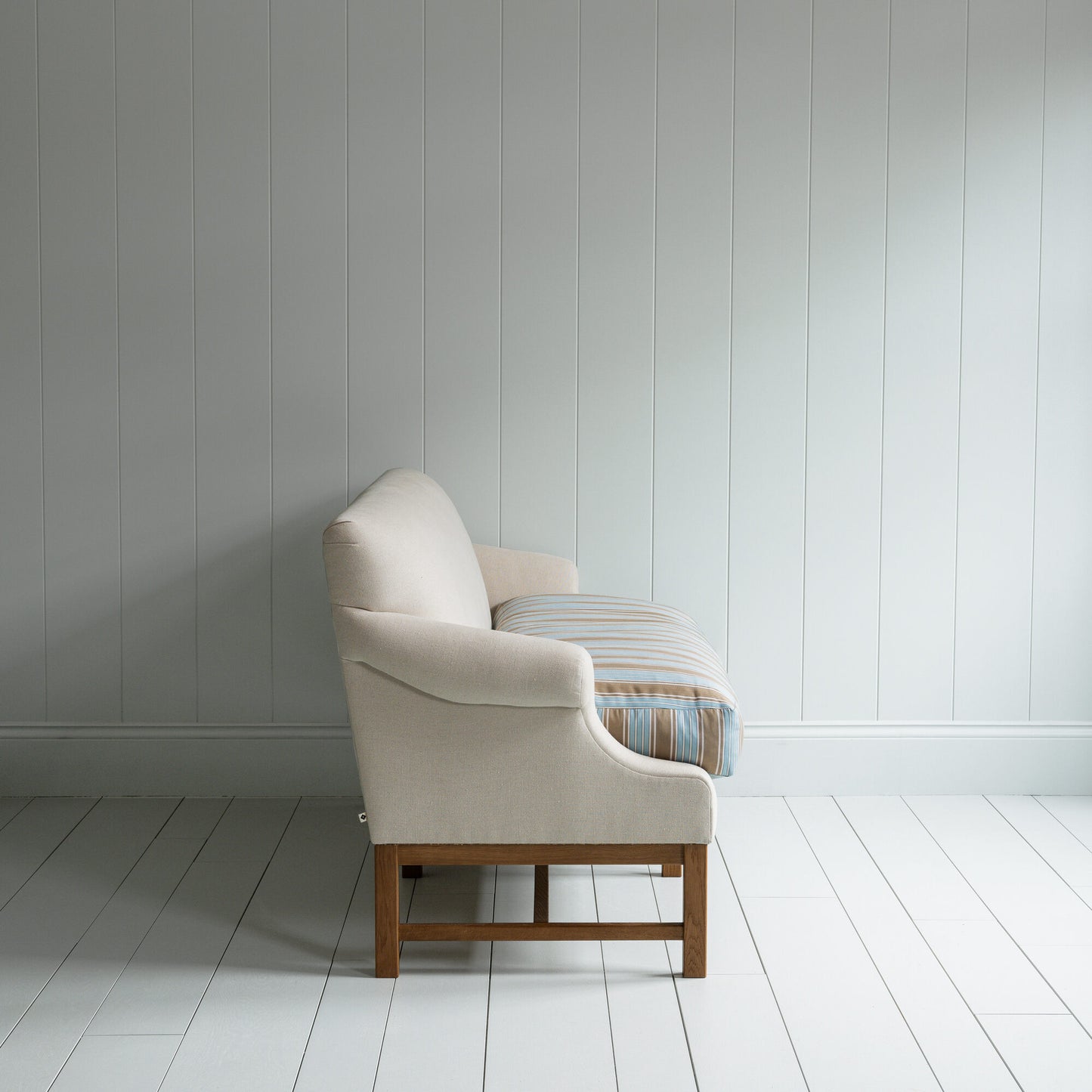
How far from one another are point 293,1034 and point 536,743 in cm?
64

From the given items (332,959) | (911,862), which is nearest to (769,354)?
(911,862)

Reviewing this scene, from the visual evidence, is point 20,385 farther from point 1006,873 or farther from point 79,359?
point 1006,873

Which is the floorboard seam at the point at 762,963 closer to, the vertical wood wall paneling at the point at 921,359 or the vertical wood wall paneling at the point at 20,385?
the vertical wood wall paneling at the point at 921,359

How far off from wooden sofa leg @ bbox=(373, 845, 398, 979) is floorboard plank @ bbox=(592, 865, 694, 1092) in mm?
406

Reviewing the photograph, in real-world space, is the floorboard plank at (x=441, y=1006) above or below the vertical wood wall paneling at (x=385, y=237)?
below

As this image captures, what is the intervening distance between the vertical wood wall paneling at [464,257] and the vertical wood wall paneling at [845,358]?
0.87 metres

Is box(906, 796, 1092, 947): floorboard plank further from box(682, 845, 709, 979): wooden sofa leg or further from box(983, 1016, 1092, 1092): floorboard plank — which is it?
box(682, 845, 709, 979): wooden sofa leg

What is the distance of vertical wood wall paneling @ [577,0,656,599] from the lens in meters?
3.09

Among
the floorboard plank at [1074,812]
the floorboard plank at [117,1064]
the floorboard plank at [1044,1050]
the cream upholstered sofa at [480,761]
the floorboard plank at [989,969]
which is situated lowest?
the floorboard plank at [1074,812]

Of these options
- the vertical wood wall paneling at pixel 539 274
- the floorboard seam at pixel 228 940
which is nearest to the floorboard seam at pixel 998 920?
the vertical wood wall paneling at pixel 539 274

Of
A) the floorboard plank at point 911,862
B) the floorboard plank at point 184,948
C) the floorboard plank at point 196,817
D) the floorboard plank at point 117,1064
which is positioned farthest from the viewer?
the floorboard plank at point 196,817

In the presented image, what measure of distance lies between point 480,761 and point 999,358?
1.97 m

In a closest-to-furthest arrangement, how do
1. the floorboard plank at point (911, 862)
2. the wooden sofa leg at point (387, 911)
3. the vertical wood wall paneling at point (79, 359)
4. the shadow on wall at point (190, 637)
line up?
the wooden sofa leg at point (387, 911) → the floorboard plank at point (911, 862) → the vertical wood wall paneling at point (79, 359) → the shadow on wall at point (190, 637)

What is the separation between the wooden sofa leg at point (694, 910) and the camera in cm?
214
